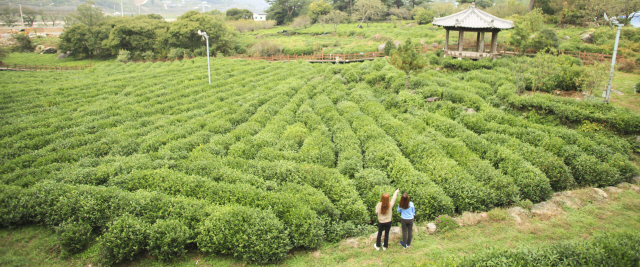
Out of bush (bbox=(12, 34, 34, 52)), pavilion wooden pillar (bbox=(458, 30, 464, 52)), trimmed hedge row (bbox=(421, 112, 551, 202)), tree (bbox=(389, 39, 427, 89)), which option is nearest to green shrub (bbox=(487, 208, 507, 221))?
trimmed hedge row (bbox=(421, 112, 551, 202))

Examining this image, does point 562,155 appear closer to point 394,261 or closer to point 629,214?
point 629,214

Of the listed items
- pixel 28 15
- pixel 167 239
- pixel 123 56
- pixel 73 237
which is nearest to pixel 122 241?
pixel 167 239

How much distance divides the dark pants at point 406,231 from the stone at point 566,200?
21.9 ft

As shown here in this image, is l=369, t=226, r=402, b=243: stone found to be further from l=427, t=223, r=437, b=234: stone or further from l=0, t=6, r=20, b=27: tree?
l=0, t=6, r=20, b=27: tree

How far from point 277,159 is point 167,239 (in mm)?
6958

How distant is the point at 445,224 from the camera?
1087cm

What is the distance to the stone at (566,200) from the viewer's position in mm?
11953

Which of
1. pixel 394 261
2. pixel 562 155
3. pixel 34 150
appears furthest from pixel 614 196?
pixel 34 150

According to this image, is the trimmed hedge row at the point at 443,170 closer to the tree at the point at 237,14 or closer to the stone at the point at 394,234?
the stone at the point at 394,234

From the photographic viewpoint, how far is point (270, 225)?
9875 mm

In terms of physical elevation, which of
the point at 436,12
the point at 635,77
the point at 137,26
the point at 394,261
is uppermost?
the point at 436,12

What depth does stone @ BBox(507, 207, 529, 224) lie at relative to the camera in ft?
36.7

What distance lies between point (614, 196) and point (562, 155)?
3106 millimetres

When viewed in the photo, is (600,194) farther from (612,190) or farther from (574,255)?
(574,255)
